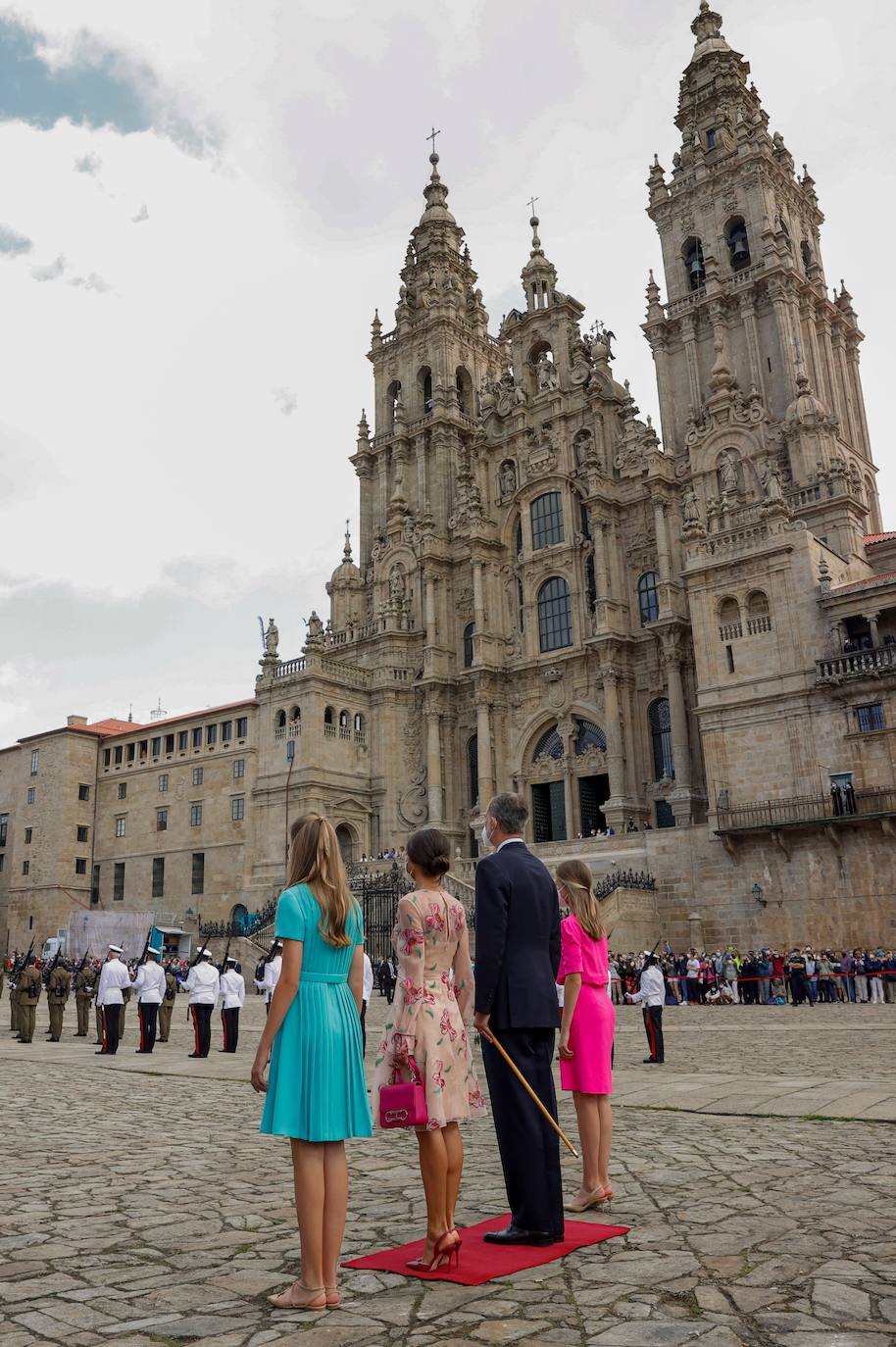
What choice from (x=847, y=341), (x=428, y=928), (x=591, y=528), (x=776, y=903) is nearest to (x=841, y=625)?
(x=776, y=903)

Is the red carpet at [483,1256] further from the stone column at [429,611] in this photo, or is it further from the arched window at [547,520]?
the stone column at [429,611]

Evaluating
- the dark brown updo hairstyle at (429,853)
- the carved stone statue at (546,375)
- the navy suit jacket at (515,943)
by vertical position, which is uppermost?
the carved stone statue at (546,375)

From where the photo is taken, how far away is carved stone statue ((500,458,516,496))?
49125 mm

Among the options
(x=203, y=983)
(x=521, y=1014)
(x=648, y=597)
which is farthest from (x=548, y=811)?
(x=521, y=1014)

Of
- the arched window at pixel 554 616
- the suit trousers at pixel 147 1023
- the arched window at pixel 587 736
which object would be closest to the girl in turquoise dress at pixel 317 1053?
the suit trousers at pixel 147 1023

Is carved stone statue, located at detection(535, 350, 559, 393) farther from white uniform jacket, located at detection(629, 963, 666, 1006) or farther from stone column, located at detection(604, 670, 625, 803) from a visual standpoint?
white uniform jacket, located at detection(629, 963, 666, 1006)

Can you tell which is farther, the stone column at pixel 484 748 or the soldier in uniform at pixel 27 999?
the stone column at pixel 484 748

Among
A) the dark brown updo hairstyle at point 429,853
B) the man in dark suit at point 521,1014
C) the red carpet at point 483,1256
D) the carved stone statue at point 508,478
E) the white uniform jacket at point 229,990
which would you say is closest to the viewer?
the red carpet at point 483,1256

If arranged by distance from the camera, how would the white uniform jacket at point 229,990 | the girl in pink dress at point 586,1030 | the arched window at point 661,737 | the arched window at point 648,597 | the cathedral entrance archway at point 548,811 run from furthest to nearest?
the cathedral entrance archway at point 548,811, the arched window at point 648,597, the arched window at point 661,737, the white uniform jacket at point 229,990, the girl in pink dress at point 586,1030

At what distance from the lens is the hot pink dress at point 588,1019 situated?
6562 mm

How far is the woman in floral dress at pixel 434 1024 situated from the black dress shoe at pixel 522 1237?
36cm

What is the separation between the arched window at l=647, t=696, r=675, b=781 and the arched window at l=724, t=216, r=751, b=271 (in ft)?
61.6

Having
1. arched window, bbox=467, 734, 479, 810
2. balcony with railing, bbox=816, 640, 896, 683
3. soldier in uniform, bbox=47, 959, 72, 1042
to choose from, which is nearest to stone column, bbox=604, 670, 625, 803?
arched window, bbox=467, 734, 479, 810

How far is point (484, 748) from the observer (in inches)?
1781
